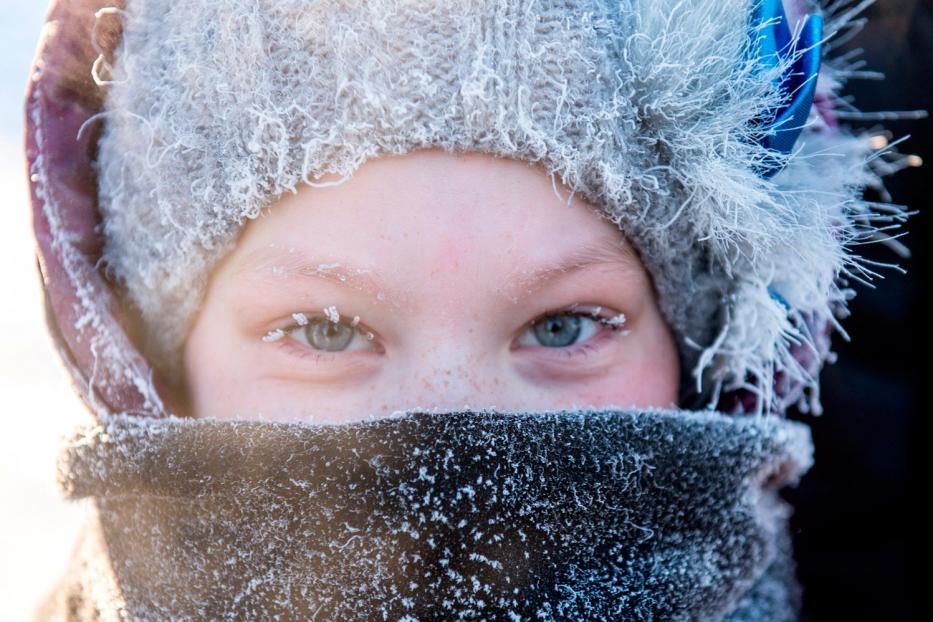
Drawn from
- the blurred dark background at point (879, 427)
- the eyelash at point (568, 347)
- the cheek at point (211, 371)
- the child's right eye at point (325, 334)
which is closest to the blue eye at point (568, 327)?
the eyelash at point (568, 347)

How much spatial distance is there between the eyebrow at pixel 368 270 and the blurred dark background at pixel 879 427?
0.84 metres

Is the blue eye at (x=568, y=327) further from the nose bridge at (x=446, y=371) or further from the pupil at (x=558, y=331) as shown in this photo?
the nose bridge at (x=446, y=371)

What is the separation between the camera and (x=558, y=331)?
3.89 feet

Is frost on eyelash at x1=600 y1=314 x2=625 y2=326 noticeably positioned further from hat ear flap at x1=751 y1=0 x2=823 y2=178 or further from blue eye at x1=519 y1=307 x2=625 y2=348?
hat ear flap at x1=751 y1=0 x2=823 y2=178

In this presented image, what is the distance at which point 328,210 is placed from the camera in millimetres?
1040

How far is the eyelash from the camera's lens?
43.4 inches

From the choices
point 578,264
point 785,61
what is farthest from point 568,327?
point 785,61

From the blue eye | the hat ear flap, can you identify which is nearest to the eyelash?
the blue eye

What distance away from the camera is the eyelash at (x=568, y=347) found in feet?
3.62

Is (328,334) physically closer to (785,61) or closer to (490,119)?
(490,119)

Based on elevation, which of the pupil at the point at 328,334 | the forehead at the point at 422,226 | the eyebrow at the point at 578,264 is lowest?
the eyebrow at the point at 578,264

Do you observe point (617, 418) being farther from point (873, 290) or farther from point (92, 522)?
point (873, 290)

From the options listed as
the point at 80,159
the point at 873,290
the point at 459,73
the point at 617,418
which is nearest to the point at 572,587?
the point at 617,418

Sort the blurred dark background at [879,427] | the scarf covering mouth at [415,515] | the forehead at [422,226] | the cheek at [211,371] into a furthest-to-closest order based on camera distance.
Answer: the blurred dark background at [879,427], the cheek at [211,371], the forehead at [422,226], the scarf covering mouth at [415,515]
